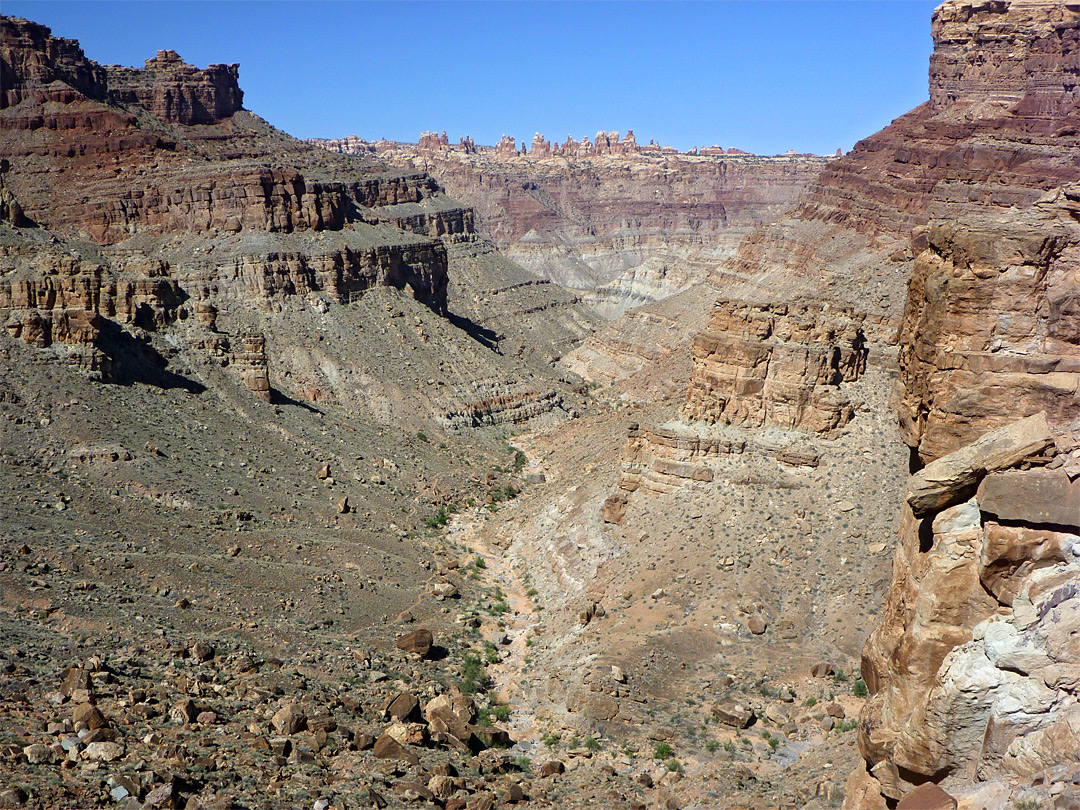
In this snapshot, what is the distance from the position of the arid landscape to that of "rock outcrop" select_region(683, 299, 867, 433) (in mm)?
164

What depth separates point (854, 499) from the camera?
40594mm

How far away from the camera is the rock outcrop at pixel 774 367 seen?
44.7 metres

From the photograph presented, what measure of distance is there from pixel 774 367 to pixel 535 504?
15.1 metres

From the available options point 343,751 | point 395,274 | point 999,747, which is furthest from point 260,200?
point 999,747

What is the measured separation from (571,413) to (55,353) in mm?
39935

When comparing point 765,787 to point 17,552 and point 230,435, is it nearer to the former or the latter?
point 17,552

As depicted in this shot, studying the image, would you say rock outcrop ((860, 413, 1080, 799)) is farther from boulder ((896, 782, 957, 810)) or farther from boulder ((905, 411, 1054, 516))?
boulder ((896, 782, 957, 810))

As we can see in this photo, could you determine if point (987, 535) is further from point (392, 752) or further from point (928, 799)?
point (392, 752)

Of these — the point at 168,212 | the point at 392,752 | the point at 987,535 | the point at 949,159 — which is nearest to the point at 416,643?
the point at 392,752

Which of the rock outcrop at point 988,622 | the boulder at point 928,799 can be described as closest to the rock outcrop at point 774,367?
the rock outcrop at point 988,622

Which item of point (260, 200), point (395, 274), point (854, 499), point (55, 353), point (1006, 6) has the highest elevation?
point (1006, 6)

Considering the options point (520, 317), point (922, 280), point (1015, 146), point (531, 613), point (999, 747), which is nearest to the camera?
point (999, 747)

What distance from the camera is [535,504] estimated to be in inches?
2103

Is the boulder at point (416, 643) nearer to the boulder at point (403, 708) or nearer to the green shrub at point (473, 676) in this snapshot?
the green shrub at point (473, 676)
